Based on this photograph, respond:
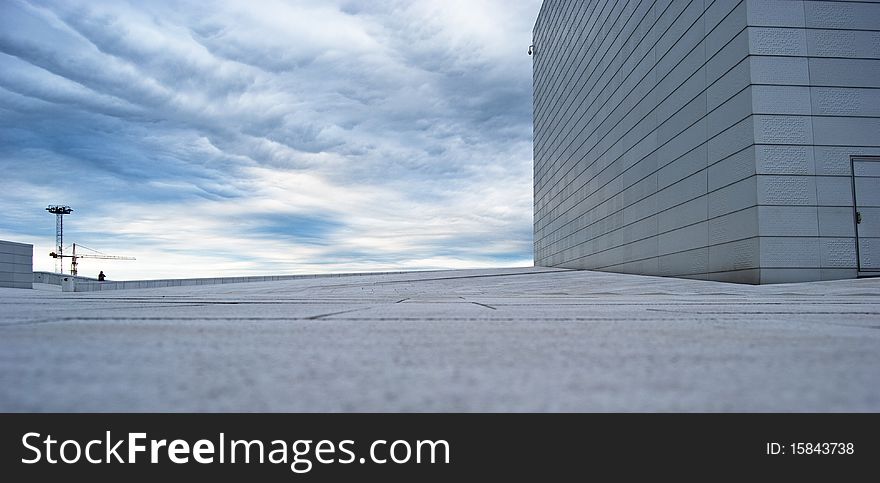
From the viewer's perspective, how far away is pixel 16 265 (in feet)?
83.1

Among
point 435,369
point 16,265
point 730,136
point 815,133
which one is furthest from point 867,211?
point 16,265

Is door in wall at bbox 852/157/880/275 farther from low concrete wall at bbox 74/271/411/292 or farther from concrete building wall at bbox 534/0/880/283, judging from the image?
low concrete wall at bbox 74/271/411/292

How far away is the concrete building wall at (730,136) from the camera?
34.2 feet

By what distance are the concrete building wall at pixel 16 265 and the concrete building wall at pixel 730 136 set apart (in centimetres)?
2697

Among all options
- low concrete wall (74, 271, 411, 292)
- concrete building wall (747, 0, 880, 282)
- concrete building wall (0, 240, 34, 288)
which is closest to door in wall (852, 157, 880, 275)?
concrete building wall (747, 0, 880, 282)

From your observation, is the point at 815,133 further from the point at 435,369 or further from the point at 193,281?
the point at 193,281

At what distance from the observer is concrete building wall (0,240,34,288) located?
81.3ft

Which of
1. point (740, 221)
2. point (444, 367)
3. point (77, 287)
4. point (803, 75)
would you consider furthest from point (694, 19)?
point (77, 287)

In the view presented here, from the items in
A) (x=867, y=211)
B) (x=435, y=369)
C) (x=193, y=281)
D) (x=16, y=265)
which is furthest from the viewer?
(x=16, y=265)

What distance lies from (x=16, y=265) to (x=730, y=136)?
3005cm

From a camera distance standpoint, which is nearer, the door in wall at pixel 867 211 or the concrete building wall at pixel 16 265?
the door in wall at pixel 867 211
